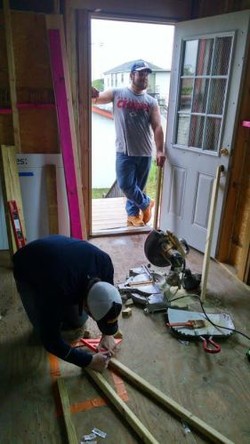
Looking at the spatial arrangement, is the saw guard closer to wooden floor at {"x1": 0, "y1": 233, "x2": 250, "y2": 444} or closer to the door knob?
wooden floor at {"x1": 0, "y1": 233, "x2": 250, "y2": 444}

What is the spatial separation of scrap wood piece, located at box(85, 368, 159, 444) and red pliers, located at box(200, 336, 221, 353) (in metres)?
0.67

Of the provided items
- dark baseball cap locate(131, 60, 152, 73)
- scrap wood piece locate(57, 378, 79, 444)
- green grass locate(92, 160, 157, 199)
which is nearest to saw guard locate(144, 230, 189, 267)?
scrap wood piece locate(57, 378, 79, 444)

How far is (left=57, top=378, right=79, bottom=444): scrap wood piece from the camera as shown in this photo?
4.86 ft

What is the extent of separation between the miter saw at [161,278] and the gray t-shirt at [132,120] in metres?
1.30

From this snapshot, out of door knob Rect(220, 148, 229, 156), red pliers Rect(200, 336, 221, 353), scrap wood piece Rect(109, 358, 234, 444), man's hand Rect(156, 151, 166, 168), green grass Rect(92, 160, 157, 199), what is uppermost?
door knob Rect(220, 148, 229, 156)

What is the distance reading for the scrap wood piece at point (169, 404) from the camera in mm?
1525

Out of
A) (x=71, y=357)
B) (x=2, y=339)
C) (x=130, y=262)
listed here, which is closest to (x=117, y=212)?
(x=130, y=262)

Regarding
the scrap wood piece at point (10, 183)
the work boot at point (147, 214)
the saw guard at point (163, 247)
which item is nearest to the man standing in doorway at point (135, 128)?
the work boot at point (147, 214)

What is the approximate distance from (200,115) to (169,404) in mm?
2363

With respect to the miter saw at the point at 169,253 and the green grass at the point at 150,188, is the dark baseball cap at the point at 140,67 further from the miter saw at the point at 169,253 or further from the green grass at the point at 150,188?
the green grass at the point at 150,188

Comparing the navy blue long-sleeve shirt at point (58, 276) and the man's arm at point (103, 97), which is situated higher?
the man's arm at point (103, 97)

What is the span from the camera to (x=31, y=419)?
Answer: 63.6 inches

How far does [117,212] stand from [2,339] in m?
2.69

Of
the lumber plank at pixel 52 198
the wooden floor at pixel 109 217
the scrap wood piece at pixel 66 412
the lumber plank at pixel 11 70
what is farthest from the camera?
the wooden floor at pixel 109 217
